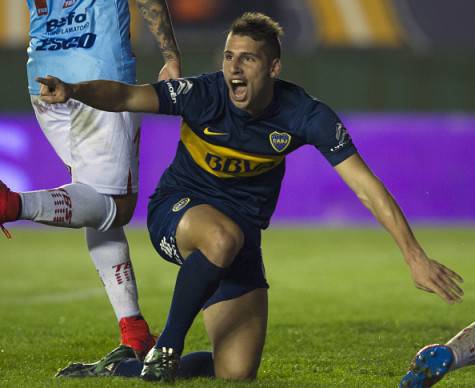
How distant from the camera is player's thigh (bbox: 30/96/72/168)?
5713 mm

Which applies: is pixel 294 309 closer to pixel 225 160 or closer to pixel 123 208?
→ pixel 123 208

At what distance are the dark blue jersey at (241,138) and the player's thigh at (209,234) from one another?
1.06 ft

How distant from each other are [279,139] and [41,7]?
1.60 metres

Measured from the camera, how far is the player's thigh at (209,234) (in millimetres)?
4750

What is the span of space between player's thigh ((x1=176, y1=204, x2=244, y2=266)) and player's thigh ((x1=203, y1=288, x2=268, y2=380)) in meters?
0.49

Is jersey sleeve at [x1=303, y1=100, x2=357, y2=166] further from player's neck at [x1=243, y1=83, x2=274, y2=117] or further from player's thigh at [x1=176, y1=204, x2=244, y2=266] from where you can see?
player's thigh at [x1=176, y1=204, x2=244, y2=266]

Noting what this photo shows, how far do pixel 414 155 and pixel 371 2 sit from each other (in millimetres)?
11691

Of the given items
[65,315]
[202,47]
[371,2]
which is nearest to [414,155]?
[202,47]

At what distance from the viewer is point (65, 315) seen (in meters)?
7.81

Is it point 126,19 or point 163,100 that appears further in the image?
point 126,19

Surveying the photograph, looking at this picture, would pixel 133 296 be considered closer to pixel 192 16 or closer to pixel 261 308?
pixel 261 308

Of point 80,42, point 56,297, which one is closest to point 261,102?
point 80,42

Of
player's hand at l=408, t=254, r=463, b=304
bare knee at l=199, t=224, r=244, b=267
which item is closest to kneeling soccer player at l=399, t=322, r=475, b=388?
player's hand at l=408, t=254, r=463, b=304

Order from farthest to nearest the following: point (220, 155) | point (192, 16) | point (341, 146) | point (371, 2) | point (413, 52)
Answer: point (371, 2) < point (192, 16) < point (413, 52) < point (220, 155) < point (341, 146)
